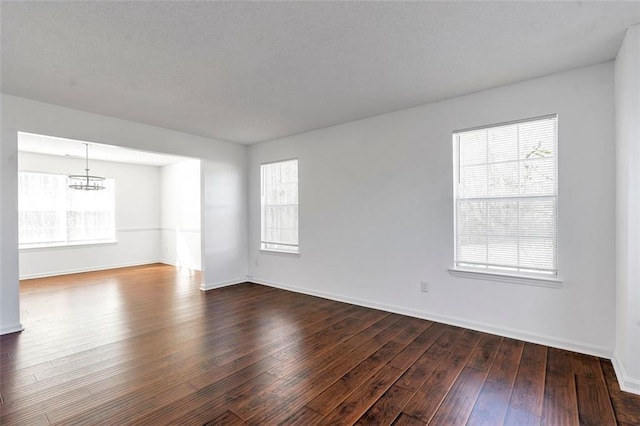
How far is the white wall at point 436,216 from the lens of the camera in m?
2.74

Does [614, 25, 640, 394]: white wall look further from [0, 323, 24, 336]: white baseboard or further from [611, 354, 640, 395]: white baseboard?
[0, 323, 24, 336]: white baseboard

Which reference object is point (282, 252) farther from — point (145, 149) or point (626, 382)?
point (626, 382)

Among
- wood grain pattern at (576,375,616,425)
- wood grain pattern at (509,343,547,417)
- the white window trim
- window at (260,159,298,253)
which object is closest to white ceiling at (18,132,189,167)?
the white window trim

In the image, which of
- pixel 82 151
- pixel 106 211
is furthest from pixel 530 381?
pixel 106 211

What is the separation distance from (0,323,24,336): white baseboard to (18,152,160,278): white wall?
11.8 feet

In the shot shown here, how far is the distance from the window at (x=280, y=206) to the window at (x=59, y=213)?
446 centimetres

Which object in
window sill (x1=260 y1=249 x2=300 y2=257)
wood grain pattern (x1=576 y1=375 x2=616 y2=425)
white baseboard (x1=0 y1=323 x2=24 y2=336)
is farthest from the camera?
window sill (x1=260 y1=249 x2=300 y2=257)

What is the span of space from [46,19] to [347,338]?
357cm

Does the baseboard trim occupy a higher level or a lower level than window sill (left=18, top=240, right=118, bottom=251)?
lower

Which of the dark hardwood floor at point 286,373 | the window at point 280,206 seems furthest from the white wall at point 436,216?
the dark hardwood floor at point 286,373

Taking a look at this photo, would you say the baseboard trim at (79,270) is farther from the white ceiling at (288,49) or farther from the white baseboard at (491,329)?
the white baseboard at (491,329)

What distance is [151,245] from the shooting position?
8.16m

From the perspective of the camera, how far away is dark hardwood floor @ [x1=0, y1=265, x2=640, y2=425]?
1953 mm

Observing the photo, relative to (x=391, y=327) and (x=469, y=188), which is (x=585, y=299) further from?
(x=391, y=327)
